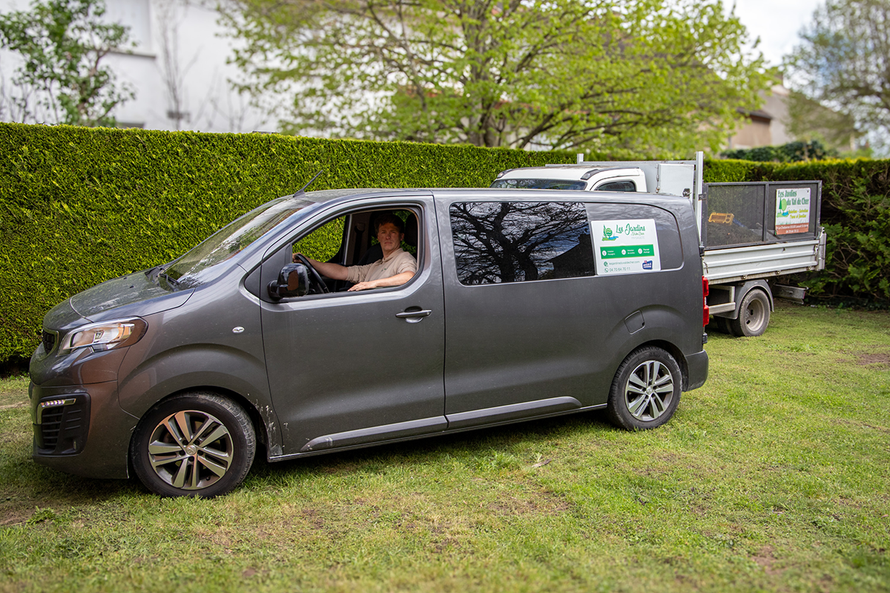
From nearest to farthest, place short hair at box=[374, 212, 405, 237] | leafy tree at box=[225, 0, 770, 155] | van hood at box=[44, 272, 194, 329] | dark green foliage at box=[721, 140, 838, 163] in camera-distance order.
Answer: van hood at box=[44, 272, 194, 329]
short hair at box=[374, 212, 405, 237]
leafy tree at box=[225, 0, 770, 155]
dark green foliage at box=[721, 140, 838, 163]

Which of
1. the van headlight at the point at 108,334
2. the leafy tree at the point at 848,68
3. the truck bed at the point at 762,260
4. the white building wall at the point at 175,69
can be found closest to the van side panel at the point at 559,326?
the van headlight at the point at 108,334

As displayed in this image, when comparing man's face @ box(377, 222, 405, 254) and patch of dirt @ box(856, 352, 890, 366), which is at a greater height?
man's face @ box(377, 222, 405, 254)

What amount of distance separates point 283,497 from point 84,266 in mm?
4737

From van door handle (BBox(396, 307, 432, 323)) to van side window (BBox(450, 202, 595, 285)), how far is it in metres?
0.35

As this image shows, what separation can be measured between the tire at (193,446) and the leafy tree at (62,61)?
42.0ft

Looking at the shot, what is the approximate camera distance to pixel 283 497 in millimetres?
4188

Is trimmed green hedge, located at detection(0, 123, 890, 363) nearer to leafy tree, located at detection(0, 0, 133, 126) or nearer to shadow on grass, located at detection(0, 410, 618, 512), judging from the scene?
shadow on grass, located at detection(0, 410, 618, 512)

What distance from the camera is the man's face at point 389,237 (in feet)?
A: 16.6

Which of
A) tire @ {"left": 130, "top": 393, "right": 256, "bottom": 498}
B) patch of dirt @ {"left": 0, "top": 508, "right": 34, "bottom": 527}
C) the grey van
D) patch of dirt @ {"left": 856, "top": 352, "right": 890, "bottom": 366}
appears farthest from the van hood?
patch of dirt @ {"left": 856, "top": 352, "right": 890, "bottom": 366}

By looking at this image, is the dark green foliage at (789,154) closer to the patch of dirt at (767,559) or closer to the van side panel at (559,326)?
the van side panel at (559,326)

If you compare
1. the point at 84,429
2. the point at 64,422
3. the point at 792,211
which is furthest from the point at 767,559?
the point at 792,211

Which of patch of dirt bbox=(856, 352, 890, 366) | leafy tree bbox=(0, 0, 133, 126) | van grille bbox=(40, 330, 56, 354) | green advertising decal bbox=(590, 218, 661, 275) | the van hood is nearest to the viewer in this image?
the van hood

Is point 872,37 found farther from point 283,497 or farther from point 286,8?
point 283,497

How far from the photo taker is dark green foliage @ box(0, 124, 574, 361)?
7.17 m
